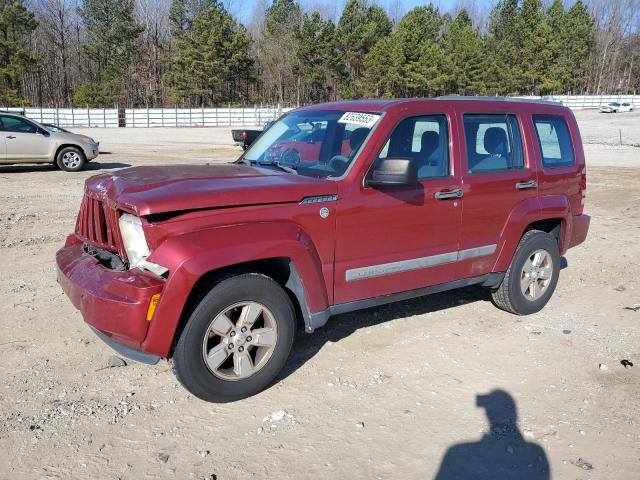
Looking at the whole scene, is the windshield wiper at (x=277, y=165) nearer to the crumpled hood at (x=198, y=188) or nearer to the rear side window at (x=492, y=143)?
the crumpled hood at (x=198, y=188)

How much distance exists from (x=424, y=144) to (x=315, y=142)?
849 millimetres

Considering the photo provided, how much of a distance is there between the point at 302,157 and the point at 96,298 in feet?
6.07

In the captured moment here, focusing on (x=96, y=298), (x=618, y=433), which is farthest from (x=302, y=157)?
(x=618, y=433)

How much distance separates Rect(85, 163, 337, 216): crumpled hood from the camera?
3400 millimetres

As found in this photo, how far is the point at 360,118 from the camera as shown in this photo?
14.4 feet

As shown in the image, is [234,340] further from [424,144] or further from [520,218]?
[520,218]

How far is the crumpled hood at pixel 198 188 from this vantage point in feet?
11.2

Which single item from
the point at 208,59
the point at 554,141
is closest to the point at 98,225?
the point at 554,141

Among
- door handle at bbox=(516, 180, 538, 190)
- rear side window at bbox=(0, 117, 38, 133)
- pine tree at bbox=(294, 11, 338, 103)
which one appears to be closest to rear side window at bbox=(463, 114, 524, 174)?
door handle at bbox=(516, 180, 538, 190)

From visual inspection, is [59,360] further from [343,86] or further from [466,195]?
[343,86]

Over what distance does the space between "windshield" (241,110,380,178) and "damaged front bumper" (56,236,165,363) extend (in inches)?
57.9

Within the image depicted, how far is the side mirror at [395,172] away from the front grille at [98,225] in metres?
1.72

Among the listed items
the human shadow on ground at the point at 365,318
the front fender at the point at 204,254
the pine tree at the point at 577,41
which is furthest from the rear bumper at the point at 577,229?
the pine tree at the point at 577,41

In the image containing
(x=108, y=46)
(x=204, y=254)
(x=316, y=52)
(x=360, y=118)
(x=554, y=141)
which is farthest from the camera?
(x=316, y=52)
